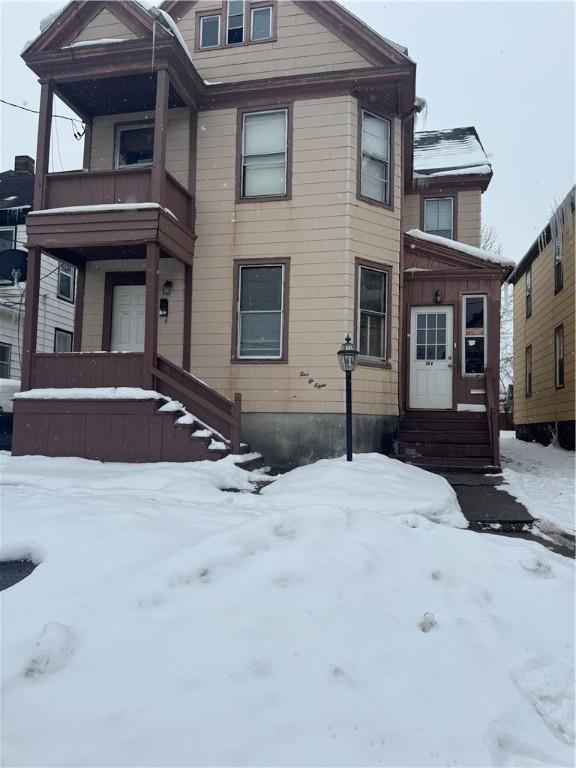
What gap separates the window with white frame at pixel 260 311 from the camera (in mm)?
9352

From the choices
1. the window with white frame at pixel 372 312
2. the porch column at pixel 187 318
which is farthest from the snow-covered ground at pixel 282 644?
the window with white frame at pixel 372 312

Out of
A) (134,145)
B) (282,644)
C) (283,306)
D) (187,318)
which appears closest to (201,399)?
(187,318)

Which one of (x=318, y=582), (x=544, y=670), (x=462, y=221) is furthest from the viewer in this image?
(x=462, y=221)

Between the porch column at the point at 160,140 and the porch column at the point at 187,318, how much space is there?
1.47 m

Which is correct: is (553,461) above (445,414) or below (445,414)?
below

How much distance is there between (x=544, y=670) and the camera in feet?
8.81

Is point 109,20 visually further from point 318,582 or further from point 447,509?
point 318,582

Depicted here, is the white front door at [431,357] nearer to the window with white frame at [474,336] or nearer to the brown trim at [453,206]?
the window with white frame at [474,336]

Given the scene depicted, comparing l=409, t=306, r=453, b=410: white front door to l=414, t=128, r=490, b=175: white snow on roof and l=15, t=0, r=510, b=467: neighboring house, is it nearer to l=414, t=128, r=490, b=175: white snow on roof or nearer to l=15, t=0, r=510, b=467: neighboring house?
l=15, t=0, r=510, b=467: neighboring house

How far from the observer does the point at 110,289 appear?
32.7 feet

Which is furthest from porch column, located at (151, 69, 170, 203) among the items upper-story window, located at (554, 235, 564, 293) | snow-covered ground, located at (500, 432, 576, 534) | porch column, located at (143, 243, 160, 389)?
upper-story window, located at (554, 235, 564, 293)

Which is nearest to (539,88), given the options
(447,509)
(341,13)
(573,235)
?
(573,235)

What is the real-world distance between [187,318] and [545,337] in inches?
431

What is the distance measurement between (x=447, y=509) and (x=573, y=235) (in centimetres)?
1047
